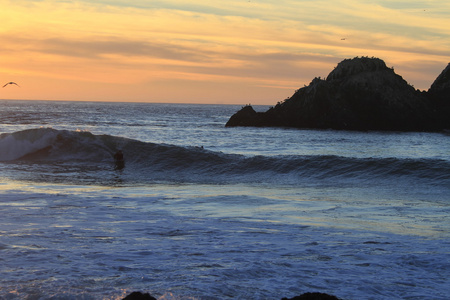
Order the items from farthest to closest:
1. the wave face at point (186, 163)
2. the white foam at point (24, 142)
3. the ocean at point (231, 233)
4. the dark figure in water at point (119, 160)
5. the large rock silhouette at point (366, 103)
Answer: the large rock silhouette at point (366, 103) < the white foam at point (24, 142) < the dark figure in water at point (119, 160) < the wave face at point (186, 163) < the ocean at point (231, 233)

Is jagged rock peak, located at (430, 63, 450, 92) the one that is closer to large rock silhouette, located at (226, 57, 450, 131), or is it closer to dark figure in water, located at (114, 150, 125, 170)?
large rock silhouette, located at (226, 57, 450, 131)

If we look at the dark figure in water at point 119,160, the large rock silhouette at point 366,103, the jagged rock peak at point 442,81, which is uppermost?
the jagged rock peak at point 442,81

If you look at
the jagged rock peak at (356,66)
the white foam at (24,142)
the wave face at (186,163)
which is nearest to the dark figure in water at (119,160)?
the wave face at (186,163)

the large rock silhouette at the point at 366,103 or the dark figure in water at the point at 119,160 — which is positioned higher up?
the large rock silhouette at the point at 366,103

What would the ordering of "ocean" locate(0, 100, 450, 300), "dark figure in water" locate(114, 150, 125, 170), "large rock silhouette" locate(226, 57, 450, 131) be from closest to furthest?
1. "ocean" locate(0, 100, 450, 300)
2. "dark figure in water" locate(114, 150, 125, 170)
3. "large rock silhouette" locate(226, 57, 450, 131)

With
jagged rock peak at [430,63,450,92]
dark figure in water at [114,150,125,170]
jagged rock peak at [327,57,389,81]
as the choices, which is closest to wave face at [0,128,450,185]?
dark figure in water at [114,150,125,170]

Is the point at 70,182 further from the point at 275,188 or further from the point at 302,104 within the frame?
the point at 302,104

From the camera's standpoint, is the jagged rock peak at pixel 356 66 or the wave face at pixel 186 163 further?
the jagged rock peak at pixel 356 66

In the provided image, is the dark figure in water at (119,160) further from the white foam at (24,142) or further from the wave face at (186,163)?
the white foam at (24,142)

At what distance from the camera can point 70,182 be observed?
57.2 ft

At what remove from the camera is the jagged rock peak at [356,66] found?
53750 mm

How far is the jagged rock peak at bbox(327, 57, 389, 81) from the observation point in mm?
53750

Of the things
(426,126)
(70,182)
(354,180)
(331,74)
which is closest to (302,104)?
(331,74)

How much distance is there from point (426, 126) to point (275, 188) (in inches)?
1495
